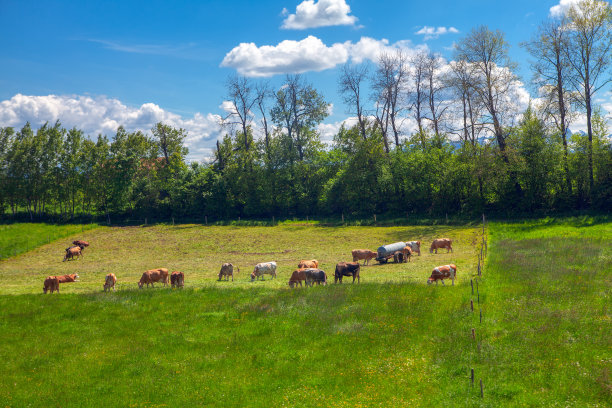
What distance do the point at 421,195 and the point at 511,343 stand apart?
45469mm

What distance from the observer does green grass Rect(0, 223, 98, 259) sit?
47463mm

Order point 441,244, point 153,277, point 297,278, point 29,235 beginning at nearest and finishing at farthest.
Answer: point 297,278
point 153,277
point 441,244
point 29,235

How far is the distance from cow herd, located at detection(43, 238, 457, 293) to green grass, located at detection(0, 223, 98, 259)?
23.0 m

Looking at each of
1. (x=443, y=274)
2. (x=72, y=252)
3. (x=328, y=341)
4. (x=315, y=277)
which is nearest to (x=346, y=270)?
(x=315, y=277)

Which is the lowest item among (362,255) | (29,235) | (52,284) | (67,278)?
(67,278)

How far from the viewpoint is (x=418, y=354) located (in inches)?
559

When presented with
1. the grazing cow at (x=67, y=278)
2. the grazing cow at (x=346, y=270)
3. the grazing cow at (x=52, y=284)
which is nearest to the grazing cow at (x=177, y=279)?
the grazing cow at (x=52, y=284)

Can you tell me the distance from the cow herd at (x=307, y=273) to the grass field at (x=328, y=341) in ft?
3.60

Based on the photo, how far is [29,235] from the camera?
5509 cm

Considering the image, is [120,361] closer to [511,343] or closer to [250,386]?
[250,386]

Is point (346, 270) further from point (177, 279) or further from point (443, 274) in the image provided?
point (177, 279)

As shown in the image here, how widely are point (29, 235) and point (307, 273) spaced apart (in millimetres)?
46940

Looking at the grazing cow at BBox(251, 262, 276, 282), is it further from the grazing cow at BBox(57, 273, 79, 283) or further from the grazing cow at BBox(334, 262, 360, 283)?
the grazing cow at BBox(57, 273, 79, 283)

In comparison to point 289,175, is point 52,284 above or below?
below
